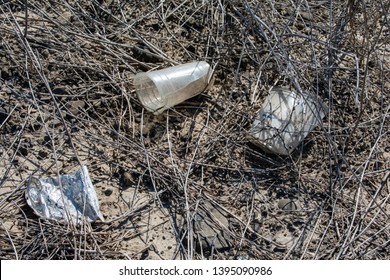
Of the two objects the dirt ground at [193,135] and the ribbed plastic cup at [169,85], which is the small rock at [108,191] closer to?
the dirt ground at [193,135]

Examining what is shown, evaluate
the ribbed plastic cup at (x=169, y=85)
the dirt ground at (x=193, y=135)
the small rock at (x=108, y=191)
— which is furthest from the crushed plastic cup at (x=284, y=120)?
the small rock at (x=108, y=191)

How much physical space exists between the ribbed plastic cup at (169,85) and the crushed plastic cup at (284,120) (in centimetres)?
30

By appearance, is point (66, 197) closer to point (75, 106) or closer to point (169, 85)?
point (75, 106)

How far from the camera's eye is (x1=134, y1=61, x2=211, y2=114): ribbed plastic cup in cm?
299

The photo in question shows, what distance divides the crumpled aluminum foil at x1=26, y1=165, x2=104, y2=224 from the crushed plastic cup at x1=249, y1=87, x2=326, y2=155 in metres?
0.72

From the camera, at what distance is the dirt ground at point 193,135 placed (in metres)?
2.61

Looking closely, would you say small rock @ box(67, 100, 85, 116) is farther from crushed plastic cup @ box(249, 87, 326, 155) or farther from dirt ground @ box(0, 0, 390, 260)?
crushed plastic cup @ box(249, 87, 326, 155)

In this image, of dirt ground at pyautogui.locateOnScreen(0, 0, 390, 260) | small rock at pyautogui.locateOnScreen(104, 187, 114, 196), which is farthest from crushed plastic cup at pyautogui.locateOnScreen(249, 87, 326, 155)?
small rock at pyautogui.locateOnScreen(104, 187, 114, 196)

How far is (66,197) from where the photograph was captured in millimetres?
2635

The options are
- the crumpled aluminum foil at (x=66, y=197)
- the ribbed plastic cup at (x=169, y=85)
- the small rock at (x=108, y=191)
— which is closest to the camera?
the crumpled aluminum foil at (x=66, y=197)

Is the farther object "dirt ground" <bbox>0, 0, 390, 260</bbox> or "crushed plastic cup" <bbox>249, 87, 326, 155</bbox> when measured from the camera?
"crushed plastic cup" <bbox>249, 87, 326, 155</bbox>

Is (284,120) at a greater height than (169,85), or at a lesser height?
lesser

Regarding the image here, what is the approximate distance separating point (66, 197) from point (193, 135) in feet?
2.02

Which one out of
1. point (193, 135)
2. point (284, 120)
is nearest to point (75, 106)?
point (193, 135)
